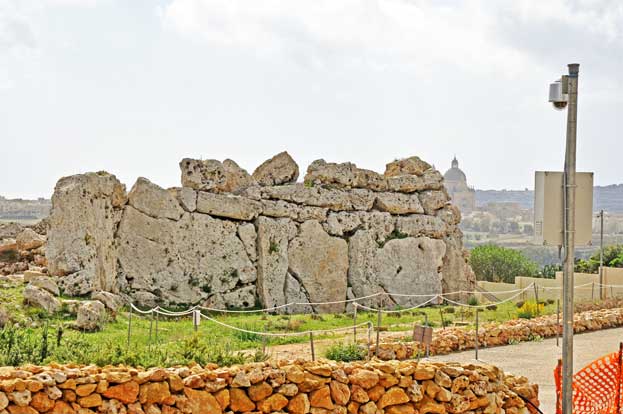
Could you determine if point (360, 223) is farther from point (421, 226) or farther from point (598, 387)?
point (598, 387)

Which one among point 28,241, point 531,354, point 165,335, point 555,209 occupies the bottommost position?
point 531,354

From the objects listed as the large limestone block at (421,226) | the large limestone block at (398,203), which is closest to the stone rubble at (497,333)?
the large limestone block at (421,226)

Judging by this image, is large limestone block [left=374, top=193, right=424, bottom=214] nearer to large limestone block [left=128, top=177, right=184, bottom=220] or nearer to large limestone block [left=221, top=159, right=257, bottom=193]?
large limestone block [left=221, top=159, right=257, bottom=193]

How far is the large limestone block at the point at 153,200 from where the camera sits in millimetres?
20891

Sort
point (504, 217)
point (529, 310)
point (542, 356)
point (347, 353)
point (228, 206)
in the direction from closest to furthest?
point (347, 353)
point (542, 356)
point (529, 310)
point (228, 206)
point (504, 217)

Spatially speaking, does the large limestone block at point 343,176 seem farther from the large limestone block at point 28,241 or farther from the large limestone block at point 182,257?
the large limestone block at point 28,241

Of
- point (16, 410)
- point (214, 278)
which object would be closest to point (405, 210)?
point (214, 278)

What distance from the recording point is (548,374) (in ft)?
43.7

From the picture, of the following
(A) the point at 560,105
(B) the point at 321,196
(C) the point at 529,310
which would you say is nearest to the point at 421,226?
(B) the point at 321,196

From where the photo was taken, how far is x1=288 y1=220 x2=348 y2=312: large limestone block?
74.6ft

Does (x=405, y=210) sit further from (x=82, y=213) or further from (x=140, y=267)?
(x=82, y=213)

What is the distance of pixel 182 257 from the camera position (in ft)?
70.0

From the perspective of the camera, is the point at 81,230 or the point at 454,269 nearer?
the point at 81,230

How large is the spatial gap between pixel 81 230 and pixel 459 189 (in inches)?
6724
